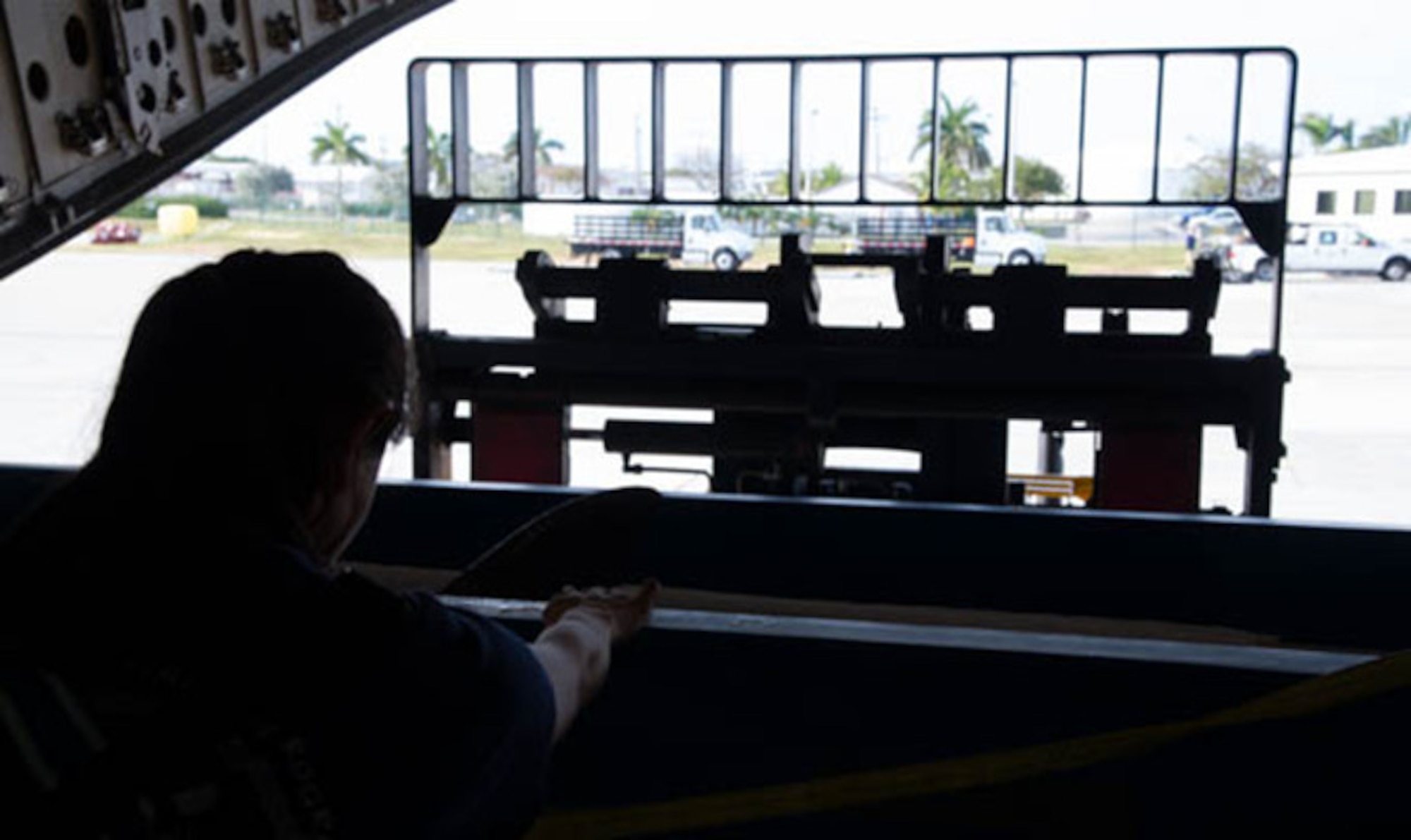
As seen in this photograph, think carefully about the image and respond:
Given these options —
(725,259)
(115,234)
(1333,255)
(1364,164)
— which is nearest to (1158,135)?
(725,259)

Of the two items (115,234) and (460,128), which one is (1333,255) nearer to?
(460,128)

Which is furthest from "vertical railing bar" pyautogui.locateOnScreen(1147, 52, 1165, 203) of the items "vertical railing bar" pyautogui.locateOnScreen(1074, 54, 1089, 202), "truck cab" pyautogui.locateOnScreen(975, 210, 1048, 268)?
"truck cab" pyautogui.locateOnScreen(975, 210, 1048, 268)

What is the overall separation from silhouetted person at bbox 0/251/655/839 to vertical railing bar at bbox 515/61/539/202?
391 cm

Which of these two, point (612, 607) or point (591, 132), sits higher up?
point (591, 132)

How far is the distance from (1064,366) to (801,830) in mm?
2861

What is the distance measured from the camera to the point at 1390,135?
140ft

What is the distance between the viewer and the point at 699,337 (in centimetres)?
460

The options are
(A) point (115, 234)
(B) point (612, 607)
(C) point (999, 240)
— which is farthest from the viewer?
(A) point (115, 234)

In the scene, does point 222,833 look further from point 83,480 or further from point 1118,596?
point 1118,596

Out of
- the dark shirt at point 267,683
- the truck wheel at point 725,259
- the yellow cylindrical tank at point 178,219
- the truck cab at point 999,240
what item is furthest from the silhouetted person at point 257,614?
the yellow cylindrical tank at point 178,219

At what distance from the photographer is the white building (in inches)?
1117

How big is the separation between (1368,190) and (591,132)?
90.9ft

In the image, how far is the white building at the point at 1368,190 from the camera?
28.4m

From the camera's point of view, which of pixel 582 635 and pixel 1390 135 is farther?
pixel 1390 135
